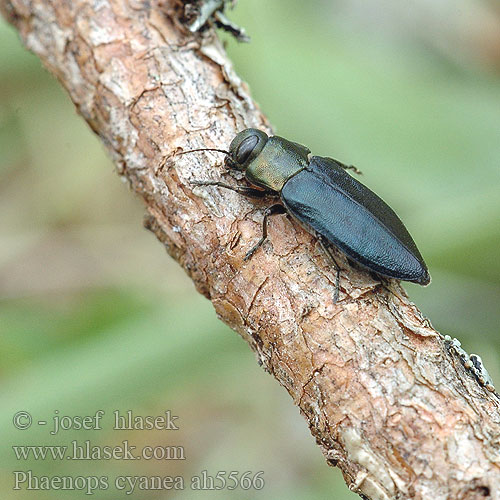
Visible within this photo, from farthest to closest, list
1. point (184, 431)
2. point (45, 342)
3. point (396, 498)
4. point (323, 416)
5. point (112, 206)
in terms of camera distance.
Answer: point (112, 206)
point (184, 431)
point (45, 342)
point (323, 416)
point (396, 498)

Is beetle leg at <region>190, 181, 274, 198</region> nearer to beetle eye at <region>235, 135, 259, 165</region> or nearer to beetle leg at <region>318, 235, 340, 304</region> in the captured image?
beetle eye at <region>235, 135, 259, 165</region>

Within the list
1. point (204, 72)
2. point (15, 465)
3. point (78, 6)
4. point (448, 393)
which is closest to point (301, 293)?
point (448, 393)

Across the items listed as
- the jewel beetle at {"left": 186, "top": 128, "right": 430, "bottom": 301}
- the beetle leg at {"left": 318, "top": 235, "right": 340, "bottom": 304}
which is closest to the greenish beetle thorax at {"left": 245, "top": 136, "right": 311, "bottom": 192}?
the jewel beetle at {"left": 186, "top": 128, "right": 430, "bottom": 301}

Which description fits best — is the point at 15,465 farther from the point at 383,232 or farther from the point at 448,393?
the point at 448,393

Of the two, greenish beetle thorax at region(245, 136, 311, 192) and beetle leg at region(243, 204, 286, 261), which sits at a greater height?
greenish beetle thorax at region(245, 136, 311, 192)
